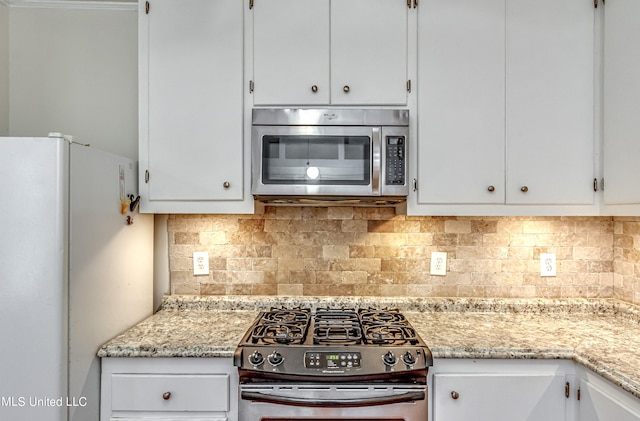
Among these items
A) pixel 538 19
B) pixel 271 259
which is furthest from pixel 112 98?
pixel 538 19

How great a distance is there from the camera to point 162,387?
1677 mm

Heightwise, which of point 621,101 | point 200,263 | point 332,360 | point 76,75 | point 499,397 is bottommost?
point 499,397

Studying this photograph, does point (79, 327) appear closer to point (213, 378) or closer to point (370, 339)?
point (213, 378)

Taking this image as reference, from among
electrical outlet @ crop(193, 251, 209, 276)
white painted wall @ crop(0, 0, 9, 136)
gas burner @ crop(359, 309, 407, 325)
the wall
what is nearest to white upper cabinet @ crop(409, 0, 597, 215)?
the wall

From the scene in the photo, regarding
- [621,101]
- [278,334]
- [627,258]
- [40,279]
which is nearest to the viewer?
[40,279]

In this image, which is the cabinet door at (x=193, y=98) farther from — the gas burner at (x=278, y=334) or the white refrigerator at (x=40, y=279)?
the gas burner at (x=278, y=334)

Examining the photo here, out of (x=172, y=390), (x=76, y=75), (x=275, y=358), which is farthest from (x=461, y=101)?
(x=76, y=75)

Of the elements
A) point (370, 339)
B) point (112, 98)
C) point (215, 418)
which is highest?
point (112, 98)

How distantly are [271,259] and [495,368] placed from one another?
3.93ft

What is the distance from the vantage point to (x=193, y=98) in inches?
78.2

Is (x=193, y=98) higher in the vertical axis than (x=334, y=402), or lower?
higher

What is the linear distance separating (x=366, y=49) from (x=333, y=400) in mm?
1521

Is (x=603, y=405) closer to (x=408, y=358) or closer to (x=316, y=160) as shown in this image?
(x=408, y=358)

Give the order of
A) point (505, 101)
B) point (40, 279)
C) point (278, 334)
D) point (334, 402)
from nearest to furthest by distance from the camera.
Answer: point (40, 279)
point (334, 402)
point (278, 334)
point (505, 101)
